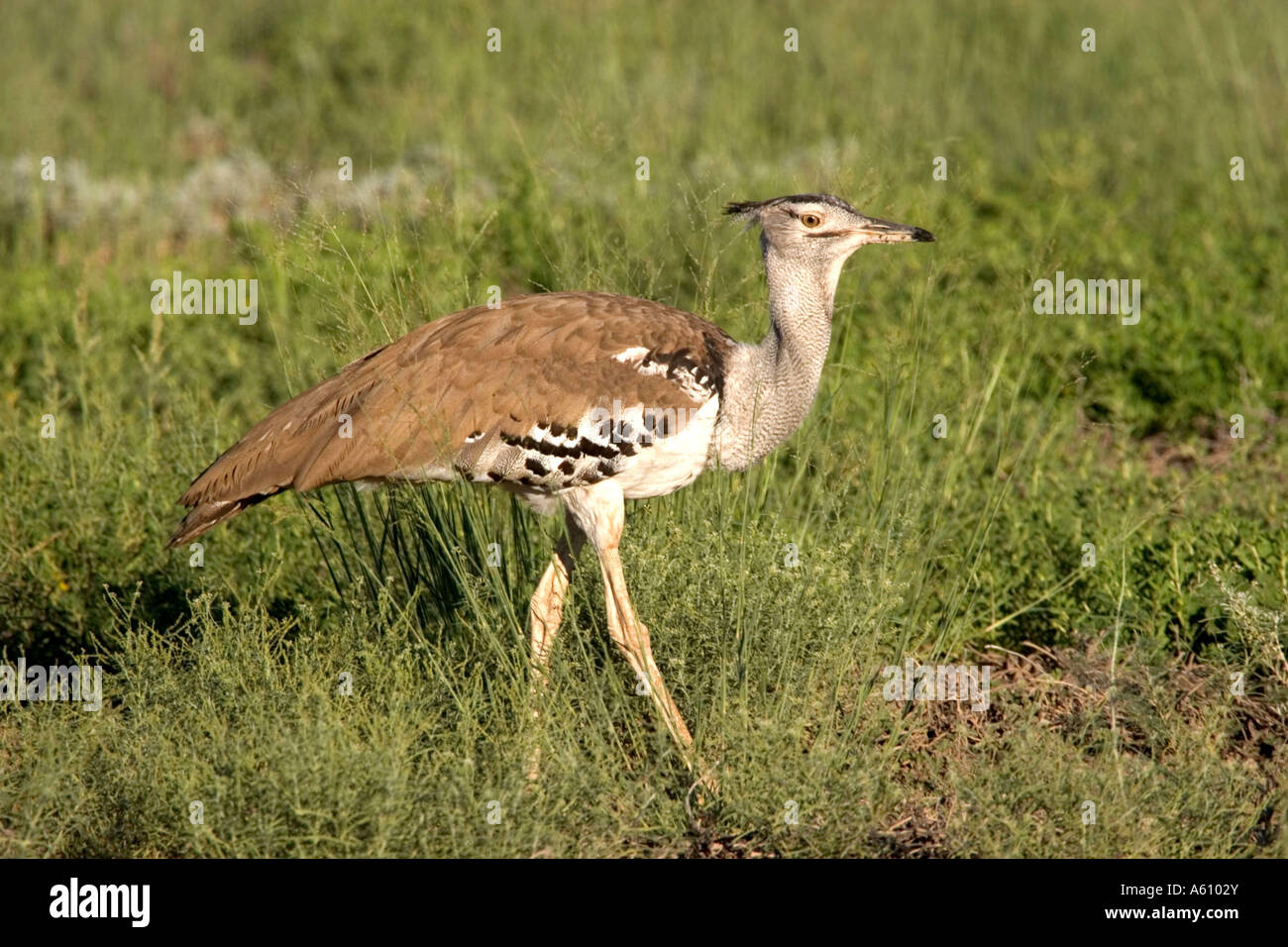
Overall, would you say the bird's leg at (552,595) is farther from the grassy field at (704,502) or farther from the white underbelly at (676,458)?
the white underbelly at (676,458)

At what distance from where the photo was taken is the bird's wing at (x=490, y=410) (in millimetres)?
3754

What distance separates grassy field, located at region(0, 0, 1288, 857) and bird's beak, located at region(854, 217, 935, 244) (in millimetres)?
323

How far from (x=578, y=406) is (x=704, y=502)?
591 millimetres

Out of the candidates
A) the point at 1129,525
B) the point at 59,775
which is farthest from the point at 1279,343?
the point at 59,775

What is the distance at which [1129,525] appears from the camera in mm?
4477

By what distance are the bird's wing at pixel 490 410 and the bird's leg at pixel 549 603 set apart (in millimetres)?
307

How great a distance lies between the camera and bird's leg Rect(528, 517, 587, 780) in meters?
3.67

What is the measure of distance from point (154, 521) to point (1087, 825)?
9.44 ft

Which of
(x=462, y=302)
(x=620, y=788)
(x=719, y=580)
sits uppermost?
(x=462, y=302)

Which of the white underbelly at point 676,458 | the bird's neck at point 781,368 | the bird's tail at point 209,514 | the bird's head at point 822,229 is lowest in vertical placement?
the bird's tail at point 209,514

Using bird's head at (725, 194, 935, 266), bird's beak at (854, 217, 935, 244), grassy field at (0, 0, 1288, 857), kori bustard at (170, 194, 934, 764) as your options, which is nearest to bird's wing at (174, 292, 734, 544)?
kori bustard at (170, 194, 934, 764)

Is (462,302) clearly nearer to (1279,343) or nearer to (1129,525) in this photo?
(1129,525)

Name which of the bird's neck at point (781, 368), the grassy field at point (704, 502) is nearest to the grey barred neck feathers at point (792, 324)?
the bird's neck at point (781, 368)

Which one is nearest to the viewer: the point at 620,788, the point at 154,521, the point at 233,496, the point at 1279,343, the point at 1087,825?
the point at 1087,825
